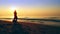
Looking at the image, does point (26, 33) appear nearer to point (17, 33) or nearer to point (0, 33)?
point (17, 33)

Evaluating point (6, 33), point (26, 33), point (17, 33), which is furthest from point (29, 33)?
point (6, 33)

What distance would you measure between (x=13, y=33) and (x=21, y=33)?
649 mm

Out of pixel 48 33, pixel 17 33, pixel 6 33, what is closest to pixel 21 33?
pixel 17 33

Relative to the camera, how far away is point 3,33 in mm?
11680

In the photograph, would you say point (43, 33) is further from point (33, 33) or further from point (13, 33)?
point (13, 33)

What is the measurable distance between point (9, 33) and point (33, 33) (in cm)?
197

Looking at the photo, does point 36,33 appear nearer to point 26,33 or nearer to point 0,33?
point 26,33

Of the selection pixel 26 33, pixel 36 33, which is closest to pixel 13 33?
pixel 26 33

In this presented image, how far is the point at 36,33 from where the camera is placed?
11.8 metres

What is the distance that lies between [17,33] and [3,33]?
115 centimetres

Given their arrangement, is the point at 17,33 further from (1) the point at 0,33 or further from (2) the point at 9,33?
(1) the point at 0,33

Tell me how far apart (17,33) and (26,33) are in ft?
2.41

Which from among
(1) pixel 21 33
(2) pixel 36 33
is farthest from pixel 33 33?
(1) pixel 21 33

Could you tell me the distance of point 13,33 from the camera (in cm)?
1154
